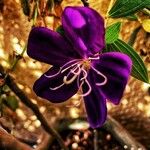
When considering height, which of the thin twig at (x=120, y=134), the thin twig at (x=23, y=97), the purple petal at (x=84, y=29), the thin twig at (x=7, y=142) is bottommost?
the thin twig at (x=120, y=134)

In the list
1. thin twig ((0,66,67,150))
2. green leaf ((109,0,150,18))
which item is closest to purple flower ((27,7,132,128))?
green leaf ((109,0,150,18))

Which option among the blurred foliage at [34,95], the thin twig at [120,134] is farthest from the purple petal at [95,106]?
the thin twig at [120,134]

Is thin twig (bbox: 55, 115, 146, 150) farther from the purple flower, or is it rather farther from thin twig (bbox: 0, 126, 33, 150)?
the purple flower

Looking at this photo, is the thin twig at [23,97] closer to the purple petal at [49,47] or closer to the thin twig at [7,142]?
the thin twig at [7,142]

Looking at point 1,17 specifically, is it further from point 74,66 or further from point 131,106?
point 74,66

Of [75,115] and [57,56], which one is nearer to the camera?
[57,56]

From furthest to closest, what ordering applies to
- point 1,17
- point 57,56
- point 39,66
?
point 39,66, point 1,17, point 57,56

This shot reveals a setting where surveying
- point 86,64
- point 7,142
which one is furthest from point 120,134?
point 86,64

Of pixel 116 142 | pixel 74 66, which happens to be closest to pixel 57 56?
pixel 74 66
